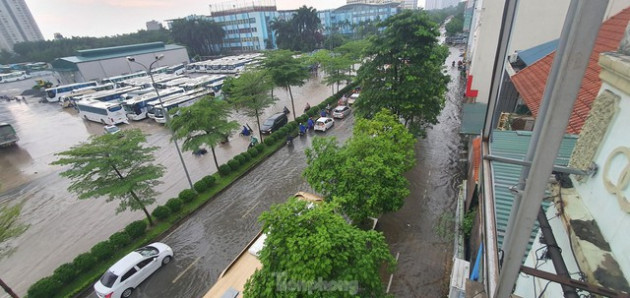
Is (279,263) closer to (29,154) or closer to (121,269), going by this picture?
(121,269)

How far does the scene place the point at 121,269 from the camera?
391 inches

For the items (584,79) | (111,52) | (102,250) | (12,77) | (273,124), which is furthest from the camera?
(12,77)

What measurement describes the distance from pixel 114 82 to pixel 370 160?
52.6 meters

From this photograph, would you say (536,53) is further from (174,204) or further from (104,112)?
(104,112)

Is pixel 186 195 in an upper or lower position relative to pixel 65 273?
lower

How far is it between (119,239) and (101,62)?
177ft

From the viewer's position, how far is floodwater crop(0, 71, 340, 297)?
39.7ft

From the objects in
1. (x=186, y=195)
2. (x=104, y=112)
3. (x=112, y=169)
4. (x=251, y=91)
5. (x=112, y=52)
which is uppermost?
(x=112, y=52)

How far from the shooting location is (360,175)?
9.32m

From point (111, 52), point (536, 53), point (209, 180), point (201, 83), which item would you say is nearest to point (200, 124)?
point (209, 180)

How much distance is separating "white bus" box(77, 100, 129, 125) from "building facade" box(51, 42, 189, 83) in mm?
19055

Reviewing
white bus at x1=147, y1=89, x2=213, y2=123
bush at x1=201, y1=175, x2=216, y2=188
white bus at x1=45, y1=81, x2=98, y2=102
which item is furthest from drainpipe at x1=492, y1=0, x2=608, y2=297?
white bus at x1=45, y1=81, x2=98, y2=102

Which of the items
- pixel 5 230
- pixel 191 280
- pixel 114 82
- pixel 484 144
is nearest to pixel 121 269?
pixel 191 280

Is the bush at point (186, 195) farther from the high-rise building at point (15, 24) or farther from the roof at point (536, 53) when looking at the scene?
the high-rise building at point (15, 24)
